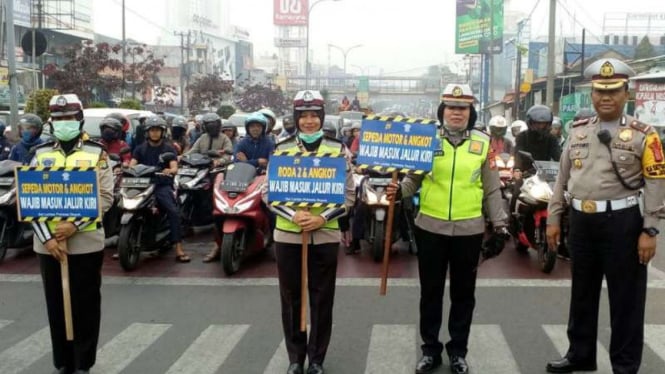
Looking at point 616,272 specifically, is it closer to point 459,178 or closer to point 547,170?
point 459,178

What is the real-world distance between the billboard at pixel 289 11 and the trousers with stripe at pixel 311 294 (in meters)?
109

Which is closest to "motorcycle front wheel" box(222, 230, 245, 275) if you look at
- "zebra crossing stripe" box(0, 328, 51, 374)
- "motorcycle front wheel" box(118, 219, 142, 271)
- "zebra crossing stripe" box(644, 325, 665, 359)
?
"motorcycle front wheel" box(118, 219, 142, 271)

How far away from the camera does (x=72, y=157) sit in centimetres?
462

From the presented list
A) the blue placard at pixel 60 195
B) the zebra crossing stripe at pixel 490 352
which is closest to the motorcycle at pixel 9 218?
the blue placard at pixel 60 195

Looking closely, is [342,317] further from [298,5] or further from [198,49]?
[298,5]

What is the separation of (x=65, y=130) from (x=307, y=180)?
1561mm

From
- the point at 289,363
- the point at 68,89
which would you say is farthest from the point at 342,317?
the point at 68,89

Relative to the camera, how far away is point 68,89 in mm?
29547

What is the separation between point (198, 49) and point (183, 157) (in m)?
86.0

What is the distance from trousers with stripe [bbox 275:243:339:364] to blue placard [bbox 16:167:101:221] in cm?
121

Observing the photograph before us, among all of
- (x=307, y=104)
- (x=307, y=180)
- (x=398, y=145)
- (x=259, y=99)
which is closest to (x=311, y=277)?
(x=307, y=180)

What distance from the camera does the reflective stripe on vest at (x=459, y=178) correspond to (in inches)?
180

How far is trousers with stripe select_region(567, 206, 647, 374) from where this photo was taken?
14.2 feet

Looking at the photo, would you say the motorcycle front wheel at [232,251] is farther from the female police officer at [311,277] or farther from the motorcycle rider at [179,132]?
the motorcycle rider at [179,132]
